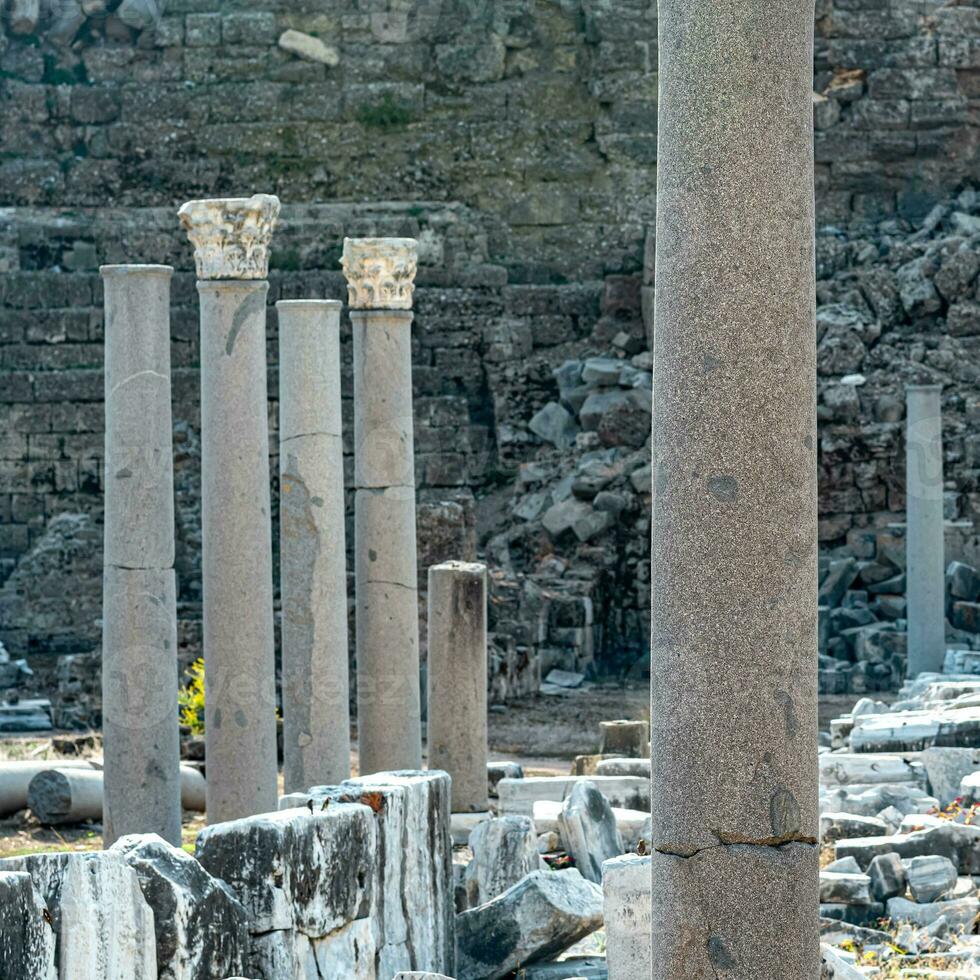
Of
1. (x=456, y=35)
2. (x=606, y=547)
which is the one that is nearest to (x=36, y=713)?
(x=606, y=547)

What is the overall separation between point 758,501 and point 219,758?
22.3ft

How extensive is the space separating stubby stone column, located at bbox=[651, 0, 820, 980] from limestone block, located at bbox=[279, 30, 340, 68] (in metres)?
26.0

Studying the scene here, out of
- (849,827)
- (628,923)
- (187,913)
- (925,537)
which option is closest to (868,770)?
(849,827)

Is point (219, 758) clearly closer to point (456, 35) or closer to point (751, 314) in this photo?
point (751, 314)

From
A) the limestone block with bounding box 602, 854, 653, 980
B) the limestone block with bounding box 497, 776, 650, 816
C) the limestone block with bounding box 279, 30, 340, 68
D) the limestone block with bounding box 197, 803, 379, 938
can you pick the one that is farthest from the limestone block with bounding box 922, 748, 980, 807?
the limestone block with bounding box 279, 30, 340, 68

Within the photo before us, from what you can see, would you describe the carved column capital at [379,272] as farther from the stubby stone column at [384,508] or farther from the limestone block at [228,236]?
the limestone block at [228,236]

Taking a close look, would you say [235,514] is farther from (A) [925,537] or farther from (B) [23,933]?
(A) [925,537]

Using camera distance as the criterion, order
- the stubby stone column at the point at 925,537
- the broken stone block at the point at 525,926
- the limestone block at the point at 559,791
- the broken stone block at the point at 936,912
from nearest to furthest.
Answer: the broken stone block at the point at 525,926 → the broken stone block at the point at 936,912 → the limestone block at the point at 559,791 → the stubby stone column at the point at 925,537

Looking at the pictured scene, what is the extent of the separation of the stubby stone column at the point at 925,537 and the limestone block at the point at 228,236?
10156 mm

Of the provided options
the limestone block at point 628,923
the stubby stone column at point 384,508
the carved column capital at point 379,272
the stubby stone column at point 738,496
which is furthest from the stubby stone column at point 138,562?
the stubby stone column at point 738,496

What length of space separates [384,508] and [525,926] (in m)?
5.47

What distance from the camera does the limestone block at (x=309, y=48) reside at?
30656 mm

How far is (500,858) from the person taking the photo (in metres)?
10.1

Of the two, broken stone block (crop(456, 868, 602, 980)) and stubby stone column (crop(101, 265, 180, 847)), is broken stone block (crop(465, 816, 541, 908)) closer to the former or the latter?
broken stone block (crop(456, 868, 602, 980))
